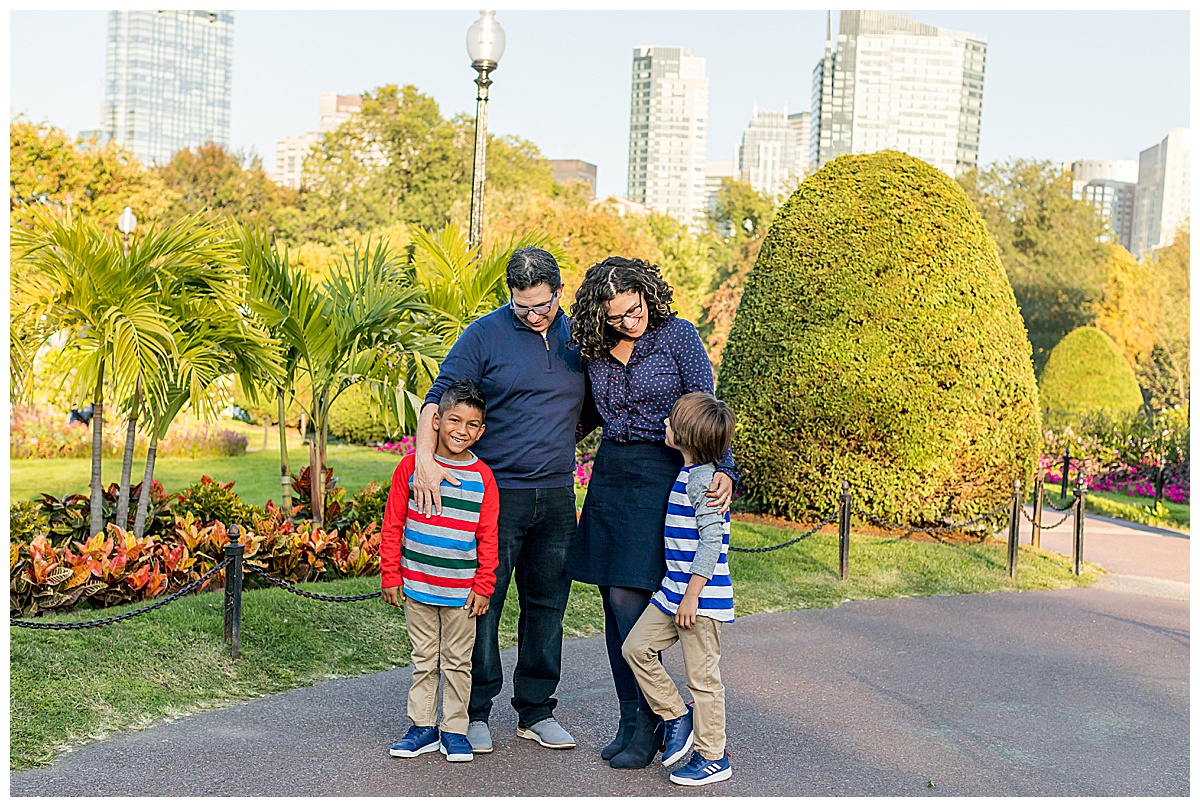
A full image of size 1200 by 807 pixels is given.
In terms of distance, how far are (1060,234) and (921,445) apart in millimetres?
33568

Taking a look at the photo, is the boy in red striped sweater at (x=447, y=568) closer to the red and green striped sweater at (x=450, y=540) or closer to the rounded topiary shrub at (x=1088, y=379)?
the red and green striped sweater at (x=450, y=540)

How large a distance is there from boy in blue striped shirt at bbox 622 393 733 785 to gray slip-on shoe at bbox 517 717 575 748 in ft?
1.40

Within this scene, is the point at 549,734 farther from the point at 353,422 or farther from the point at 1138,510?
the point at 353,422

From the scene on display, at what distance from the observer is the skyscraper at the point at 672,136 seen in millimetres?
189250

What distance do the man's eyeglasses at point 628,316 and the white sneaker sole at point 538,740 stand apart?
161 centimetres

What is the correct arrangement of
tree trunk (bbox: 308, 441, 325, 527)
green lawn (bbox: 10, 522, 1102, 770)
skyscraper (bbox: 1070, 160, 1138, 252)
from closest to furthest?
1. green lawn (bbox: 10, 522, 1102, 770)
2. tree trunk (bbox: 308, 441, 325, 527)
3. skyscraper (bbox: 1070, 160, 1138, 252)

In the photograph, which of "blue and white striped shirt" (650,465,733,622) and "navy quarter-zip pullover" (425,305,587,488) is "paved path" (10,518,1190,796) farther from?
"navy quarter-zip pullover" (425,305,587,488)

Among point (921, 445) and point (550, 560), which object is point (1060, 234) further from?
point (550, 560)

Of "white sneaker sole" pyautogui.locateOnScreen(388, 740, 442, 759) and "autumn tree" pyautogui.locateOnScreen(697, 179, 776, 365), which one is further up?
"autumn tree" pyautogui.locateOnScreen(697, 179, 776, 365)

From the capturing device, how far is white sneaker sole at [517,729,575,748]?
4207mm

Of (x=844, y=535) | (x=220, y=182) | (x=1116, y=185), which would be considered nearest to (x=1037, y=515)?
(x=844, y=535)

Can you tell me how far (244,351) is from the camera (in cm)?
706

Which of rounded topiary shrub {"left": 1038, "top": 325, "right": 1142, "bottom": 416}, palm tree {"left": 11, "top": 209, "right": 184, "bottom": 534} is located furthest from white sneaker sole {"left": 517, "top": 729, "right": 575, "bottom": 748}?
rounded topiary shrub {"left": 1038, "top": 325, "right": 1142, "bottom": 416}

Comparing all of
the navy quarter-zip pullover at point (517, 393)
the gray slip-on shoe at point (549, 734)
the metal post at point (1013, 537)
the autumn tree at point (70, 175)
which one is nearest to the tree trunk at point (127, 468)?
the navy quarter-zip pullover at point (517, 393)
